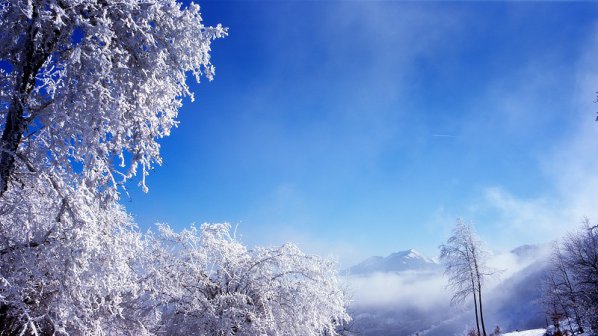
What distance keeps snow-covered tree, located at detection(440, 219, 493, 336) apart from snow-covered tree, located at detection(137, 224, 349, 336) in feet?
51.2

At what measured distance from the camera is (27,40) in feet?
19.6

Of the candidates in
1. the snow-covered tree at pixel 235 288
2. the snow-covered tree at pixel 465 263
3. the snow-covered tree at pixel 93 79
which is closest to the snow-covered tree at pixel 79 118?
the snow-covered tree at pixel 93 79

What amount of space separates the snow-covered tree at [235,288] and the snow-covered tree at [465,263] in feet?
51.2

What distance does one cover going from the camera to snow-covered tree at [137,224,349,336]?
42.7ft

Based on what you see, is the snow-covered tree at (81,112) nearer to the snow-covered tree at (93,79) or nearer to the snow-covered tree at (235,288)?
the snow-covered tree at (93,79)

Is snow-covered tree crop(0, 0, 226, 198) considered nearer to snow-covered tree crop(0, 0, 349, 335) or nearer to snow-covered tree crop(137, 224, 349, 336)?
snow-covered tree crop(0, 0, 349, 335)

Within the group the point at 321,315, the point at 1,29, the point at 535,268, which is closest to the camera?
the point at 1,29

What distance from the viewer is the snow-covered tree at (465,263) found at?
27.1 meters

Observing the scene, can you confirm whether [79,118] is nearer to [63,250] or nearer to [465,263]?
[63,250]

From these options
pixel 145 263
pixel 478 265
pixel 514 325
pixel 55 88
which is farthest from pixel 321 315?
pixel 514 325

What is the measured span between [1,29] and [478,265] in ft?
96.4

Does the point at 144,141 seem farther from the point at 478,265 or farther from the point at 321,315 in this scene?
the point at 478,265

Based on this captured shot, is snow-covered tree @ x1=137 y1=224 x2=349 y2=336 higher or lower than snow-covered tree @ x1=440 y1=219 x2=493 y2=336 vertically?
lower

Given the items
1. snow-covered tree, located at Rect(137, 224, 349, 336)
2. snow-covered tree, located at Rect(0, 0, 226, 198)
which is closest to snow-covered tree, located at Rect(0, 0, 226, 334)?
snow-covered tree, located at Rect(0, 0, 226, 198)
